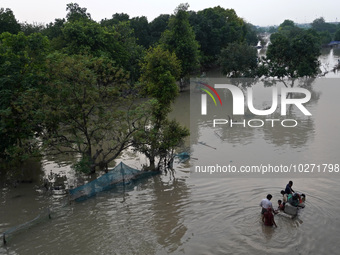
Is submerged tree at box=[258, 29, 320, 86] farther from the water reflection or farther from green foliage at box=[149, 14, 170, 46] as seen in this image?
the water reflection

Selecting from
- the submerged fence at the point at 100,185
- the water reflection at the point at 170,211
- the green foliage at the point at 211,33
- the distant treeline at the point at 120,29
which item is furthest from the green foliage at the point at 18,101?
the green foliage at the point at 211,33

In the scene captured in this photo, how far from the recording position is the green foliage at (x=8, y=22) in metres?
31.8

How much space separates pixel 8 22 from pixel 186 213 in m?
27.7

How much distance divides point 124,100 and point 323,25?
453 ft

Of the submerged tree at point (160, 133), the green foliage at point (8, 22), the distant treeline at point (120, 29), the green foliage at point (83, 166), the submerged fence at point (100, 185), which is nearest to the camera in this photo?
the submerged fence at point (100, 185)

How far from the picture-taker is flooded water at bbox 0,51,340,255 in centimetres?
1084

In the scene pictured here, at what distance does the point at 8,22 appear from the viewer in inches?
1262

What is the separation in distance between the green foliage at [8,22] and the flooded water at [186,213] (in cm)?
1820

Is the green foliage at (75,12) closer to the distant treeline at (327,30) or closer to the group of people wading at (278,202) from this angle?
the group of people wading at (278,202)

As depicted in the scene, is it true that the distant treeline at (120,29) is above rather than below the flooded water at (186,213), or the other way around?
above

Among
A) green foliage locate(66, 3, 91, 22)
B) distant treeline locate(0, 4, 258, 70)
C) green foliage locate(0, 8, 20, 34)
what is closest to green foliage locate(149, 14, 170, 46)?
distant treeline locate(0, 4, 258, 70)

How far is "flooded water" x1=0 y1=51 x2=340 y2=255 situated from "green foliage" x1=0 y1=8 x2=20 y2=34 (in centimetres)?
1820

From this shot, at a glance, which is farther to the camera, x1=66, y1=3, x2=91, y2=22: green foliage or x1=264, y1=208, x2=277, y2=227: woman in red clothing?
x1=66, y1=3, x2=91, y2=22: green foliage

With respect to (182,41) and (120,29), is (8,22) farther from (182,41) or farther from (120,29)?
(182,41)
